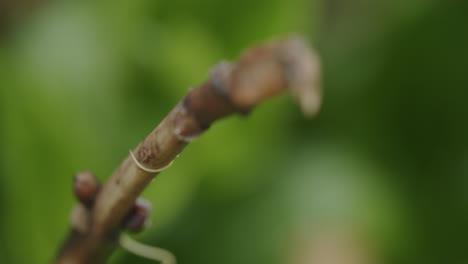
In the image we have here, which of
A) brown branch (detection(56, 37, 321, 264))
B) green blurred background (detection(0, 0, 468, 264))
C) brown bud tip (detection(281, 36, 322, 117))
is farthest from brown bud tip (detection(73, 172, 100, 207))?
green blurred background (detection(0, 0, 468, 264))

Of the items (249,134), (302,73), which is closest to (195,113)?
(302,73)

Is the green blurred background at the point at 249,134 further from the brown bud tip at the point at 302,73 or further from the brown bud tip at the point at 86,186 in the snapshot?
the brown bud tip at the point at 302,73

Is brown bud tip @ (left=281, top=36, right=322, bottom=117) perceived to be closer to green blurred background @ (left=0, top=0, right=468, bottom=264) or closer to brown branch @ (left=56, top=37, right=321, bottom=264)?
brown branch @ (left=56, top=37, right=321, bottom=264)

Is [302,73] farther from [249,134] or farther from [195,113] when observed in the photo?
[249,134]

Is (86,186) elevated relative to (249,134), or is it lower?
lower

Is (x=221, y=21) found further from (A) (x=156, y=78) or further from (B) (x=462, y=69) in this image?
(B) (x=462, y=69)

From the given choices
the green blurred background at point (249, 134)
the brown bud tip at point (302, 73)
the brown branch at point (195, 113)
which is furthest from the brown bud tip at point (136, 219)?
the green blurred background at point (249, 134)

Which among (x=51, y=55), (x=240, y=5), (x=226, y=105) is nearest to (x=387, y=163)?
(x=240, y=5)
